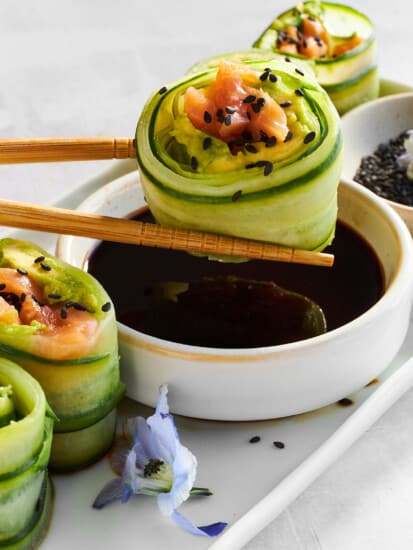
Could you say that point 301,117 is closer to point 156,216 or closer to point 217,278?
point 156,216

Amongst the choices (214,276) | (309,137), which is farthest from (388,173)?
(309,137)

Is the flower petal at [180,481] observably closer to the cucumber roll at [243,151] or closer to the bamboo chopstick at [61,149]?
the cucumber roll at [243,151]

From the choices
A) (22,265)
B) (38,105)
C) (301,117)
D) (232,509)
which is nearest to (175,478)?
(232,509)

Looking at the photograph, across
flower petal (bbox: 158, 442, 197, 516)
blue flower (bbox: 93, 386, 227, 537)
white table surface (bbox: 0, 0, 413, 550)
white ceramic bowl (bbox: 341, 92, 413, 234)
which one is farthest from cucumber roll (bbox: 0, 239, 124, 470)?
white ceramic bowl (bbox: 341, 92, 413, 234)

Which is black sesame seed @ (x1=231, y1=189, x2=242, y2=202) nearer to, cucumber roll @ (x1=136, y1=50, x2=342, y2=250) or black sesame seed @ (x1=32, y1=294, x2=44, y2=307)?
cucumber roll @ (x1=136, y1=50, x2=342, y2=250)

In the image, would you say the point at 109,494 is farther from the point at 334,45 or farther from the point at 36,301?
the point at 334,45

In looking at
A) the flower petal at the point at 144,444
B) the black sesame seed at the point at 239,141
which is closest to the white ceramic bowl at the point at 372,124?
the black sesame seed at the point at 239,141
